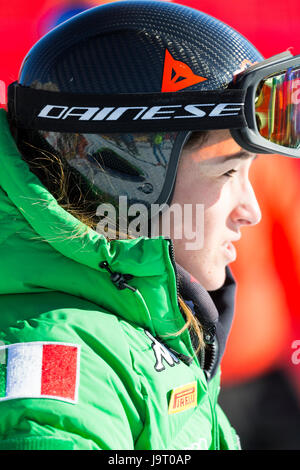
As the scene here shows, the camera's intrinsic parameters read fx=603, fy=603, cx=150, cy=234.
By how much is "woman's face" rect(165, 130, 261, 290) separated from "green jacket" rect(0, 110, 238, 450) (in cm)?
26

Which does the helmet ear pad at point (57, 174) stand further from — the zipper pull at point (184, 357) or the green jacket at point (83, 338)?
the zipper pull at point (184, 357)

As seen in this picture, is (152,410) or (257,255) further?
(257,255)

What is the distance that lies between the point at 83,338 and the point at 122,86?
83 centimetres

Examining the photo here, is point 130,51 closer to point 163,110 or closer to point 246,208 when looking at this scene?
point 163,110

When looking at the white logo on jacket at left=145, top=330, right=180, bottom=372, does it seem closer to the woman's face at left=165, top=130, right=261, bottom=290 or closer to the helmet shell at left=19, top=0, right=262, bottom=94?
the woman's face at left=165, top=130, right=261, bottom=290

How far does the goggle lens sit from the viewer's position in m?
2.07

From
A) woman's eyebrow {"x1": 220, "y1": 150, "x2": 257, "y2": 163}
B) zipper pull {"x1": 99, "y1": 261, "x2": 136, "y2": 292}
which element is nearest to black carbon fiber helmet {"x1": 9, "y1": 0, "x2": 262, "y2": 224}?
woman's eyebrow {"x1": 220, "y1": 150, "x2": 257, "y2": 163}

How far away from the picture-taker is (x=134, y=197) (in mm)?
1970

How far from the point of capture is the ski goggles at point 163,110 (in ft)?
6.26

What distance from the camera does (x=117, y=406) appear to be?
1.45 metres
